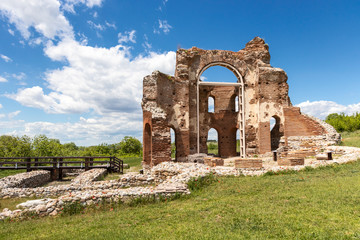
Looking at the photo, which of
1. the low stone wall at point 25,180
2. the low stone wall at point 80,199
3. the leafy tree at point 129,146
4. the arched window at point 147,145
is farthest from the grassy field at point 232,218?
the leafy tree at point 129,146

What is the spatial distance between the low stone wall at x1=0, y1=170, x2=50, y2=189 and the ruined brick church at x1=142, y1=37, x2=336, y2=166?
24.3ft

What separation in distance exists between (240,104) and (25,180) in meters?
17.8

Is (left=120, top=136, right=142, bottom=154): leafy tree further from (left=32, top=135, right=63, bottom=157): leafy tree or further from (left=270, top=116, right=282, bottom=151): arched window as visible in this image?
(left=270, top=116, right=282, bottom=151): arched window

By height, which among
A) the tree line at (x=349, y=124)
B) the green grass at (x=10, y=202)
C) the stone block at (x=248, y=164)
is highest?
the tree line at (x=349, y=124)

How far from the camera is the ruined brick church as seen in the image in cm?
1872

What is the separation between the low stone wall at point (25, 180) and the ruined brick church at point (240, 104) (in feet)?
24.3

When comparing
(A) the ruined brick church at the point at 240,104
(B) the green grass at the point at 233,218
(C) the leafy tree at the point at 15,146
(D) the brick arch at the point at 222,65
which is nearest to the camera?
(B) the green grass at the point at 233,218

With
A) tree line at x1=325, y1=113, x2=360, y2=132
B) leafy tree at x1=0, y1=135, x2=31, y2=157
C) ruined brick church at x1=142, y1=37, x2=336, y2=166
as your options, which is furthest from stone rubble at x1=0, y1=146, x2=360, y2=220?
tree line at x1=325, y1=113, x2=360, y2=132

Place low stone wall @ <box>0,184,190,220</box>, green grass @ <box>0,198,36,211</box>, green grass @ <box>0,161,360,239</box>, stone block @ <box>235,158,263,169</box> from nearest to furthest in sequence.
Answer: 1. green grass @ <box>0,161,360,239</box>
2. low stone wall @ <box>0,184,190,220</box>
3. green grass @ <box>0,198,36,211</box>
4. stone block @ <box>235,158,263,169</box>

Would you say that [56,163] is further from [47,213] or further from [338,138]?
[338,138]

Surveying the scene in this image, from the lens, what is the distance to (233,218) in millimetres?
5238

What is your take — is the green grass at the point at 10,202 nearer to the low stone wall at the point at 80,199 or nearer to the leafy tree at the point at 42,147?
the low stone wall at the point at 80,199

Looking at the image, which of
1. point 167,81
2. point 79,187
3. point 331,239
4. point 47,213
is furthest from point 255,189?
point 167,81

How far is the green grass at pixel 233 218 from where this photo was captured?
14.7 ft
